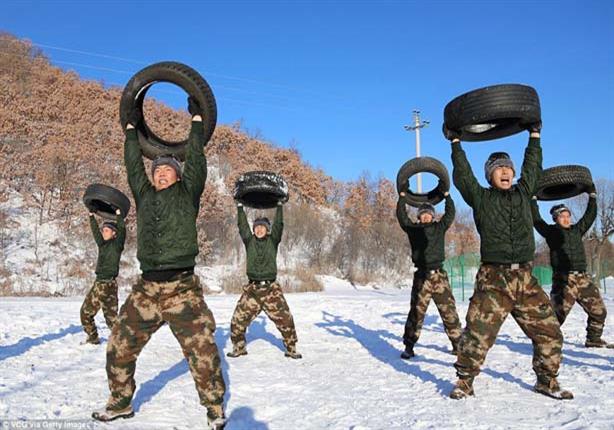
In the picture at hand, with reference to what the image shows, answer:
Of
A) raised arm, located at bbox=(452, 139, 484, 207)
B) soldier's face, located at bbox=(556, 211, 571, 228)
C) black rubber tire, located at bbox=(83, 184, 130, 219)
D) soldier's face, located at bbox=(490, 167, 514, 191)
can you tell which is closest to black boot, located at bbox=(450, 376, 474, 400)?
raised arm, located at bbox=(452, 139, 484, 207)

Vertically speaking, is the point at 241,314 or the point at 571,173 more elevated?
the point at 571,173

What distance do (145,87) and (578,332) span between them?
9.52 meters

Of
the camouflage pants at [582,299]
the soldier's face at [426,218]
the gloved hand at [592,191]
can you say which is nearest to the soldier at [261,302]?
the soldier's face at [426,218]

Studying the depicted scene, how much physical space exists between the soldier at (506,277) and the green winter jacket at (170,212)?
9.35ft

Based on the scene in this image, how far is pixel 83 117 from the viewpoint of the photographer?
3384 cm

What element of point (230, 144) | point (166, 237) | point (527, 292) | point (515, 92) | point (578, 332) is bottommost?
point (578, 332)

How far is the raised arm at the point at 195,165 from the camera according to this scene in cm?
472

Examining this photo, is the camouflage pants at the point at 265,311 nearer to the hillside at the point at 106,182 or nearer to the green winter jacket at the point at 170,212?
the green winter jacket at the point at 170,212

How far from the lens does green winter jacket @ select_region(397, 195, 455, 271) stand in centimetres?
824

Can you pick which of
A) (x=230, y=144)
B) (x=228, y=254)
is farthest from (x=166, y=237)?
(x=230, y=144)

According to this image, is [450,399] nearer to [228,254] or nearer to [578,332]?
[578,332]

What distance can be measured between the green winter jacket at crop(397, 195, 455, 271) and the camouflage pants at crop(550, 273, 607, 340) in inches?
86.7

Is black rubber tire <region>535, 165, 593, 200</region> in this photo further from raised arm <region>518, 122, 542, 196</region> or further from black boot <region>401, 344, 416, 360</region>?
black boot <region>401, 344, 416, 360</region>

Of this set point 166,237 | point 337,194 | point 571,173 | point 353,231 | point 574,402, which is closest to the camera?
point 166,237
